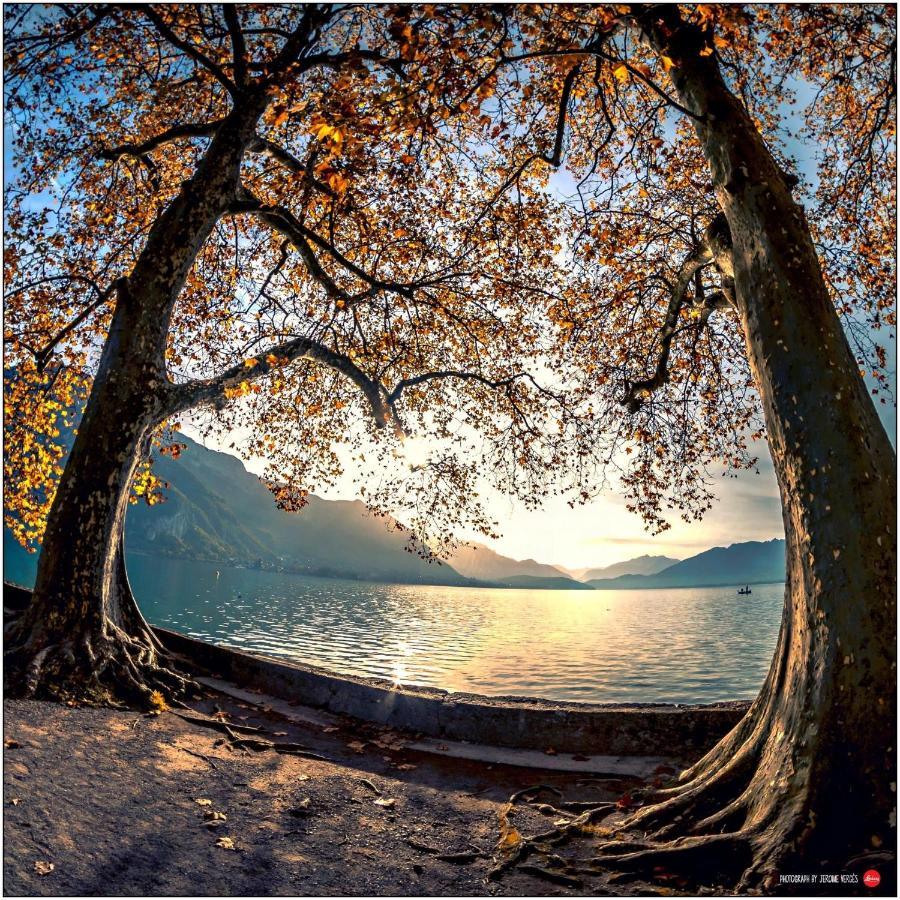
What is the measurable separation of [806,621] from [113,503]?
8.73 meters

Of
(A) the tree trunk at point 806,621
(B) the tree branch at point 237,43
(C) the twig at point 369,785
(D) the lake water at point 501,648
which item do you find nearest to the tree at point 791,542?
(A) the tree trunk at point 806,621

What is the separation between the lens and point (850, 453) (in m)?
4.68

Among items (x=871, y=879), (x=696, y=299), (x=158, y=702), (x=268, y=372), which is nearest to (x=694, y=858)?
(x=871, y=879)

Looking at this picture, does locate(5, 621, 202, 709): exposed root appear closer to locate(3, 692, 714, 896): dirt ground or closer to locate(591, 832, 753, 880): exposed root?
locate(3, 692, 714, 896): dirt ground

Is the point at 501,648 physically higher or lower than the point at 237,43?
lower

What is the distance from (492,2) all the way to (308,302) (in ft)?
32.1

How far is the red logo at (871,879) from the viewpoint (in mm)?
3676

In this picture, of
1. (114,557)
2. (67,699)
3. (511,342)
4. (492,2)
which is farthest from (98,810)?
(511,342)

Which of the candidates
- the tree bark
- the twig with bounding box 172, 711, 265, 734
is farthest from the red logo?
the tree bark

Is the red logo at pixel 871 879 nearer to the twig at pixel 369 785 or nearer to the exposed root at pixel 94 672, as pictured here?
the twig at pixel 369 785

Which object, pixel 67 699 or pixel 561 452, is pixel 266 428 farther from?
pixel 67 699

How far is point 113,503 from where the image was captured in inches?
343

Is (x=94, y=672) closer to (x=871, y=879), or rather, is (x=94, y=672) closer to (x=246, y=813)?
(x=246, y=813)

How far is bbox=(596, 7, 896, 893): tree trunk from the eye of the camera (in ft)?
13.4
